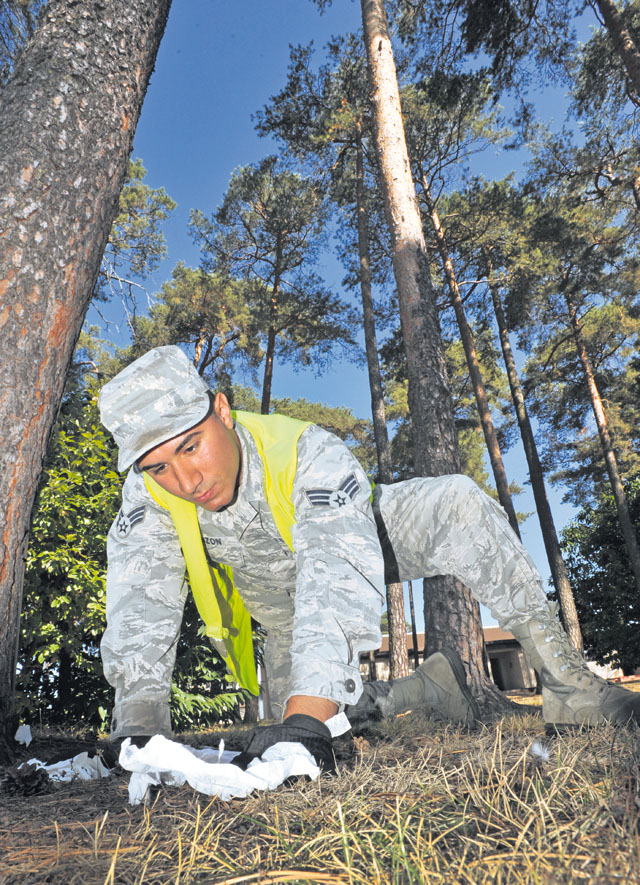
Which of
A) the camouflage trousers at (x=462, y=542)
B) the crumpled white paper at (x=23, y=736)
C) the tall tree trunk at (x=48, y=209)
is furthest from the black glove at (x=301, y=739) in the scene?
the crumpled white paper at (x=23, y=736)

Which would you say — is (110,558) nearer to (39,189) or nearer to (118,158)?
(39,189)

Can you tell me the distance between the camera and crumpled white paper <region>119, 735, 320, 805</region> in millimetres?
1397

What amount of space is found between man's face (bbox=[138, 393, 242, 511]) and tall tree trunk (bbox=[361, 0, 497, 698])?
3.04m

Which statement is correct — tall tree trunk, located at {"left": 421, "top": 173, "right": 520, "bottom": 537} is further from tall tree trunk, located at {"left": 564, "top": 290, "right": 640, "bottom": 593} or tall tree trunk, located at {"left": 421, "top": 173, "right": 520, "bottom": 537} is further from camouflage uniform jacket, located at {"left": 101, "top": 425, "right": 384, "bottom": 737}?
camouflage uniform jacket, located at {"left": 101, "top": 425, "right": 384, "bottom": 737}

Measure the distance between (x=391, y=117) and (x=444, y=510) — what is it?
6.03m

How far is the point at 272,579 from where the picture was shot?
2.96m

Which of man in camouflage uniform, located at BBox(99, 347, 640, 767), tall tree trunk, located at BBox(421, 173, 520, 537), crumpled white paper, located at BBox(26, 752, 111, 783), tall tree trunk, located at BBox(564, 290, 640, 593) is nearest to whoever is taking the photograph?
man in camouflage uniform, located at BBox(99, 347, 640, 767)

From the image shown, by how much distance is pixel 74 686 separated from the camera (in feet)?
20.1

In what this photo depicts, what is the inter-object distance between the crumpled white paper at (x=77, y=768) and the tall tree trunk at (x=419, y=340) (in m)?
3.31

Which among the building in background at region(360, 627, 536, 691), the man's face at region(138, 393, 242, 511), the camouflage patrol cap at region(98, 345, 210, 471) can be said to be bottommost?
the building in background at region(360, 627, 536, 691)

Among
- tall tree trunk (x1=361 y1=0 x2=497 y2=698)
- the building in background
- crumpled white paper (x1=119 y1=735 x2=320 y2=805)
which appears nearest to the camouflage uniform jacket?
crumpled white paper (x1=119 y1=735 x2=320 y2=805)

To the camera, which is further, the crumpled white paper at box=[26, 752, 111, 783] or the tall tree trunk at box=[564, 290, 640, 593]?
the tall tree trunk at box=[564, 290, 640, 593]

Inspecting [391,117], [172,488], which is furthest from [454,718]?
[391,117]

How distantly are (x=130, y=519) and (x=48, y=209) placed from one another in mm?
1384
